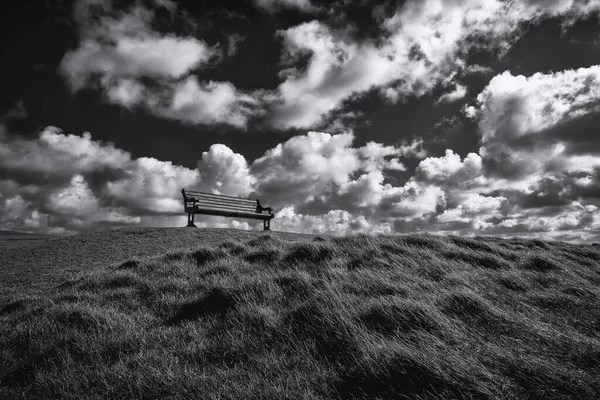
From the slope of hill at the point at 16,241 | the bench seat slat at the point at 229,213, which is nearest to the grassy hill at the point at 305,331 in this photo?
the slope of hill at the point at 16,241

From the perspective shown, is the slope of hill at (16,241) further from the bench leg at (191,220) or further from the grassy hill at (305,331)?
the grassy hill at (305,331)

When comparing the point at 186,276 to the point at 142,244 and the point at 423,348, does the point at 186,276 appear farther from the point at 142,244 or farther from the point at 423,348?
the point at 142,244

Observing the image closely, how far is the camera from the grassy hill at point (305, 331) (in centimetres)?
281

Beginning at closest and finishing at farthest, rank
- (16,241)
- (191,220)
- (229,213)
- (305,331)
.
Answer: (305,331) → (16,241) → (191,220) → (229,213)

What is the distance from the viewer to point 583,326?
4289 mm

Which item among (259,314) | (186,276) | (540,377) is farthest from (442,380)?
(186,276)

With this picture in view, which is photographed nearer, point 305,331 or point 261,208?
point 305,331

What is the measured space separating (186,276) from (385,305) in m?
4.07

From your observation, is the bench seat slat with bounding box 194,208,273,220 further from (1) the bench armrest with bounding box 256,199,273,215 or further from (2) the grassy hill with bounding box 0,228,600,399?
(2) the grassy hill with bounding box 0,228,600,399

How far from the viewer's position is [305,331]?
3893 millimetres

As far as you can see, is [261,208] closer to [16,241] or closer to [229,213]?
[229,213]

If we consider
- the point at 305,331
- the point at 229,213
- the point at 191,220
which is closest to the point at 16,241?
the point at 191,220

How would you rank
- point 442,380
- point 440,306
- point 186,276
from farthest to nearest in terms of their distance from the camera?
point 186,276 < point 440,306 < point 442,380

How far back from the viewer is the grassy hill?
9.21 ft
